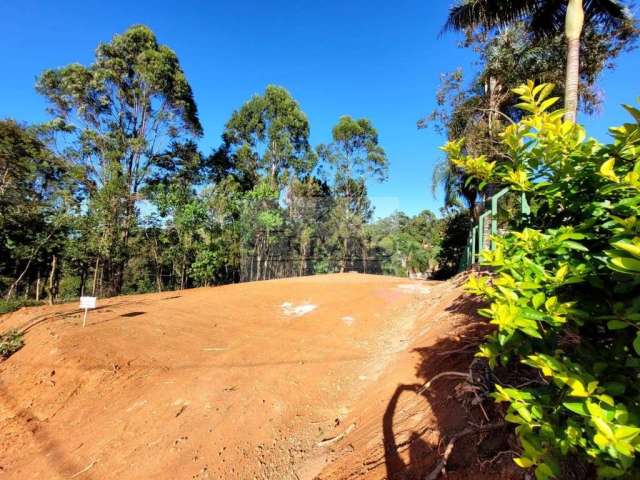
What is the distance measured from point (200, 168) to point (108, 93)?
474cm

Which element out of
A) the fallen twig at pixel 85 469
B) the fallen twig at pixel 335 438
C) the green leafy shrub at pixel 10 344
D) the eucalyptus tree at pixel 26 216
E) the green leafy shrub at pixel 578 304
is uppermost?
the eucalyptus tree at pixel 26 216

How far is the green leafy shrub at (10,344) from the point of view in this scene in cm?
391

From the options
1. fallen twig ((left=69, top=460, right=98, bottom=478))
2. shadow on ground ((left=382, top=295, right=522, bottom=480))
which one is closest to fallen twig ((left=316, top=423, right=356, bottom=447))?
shadow on ground ((left=382, top=295, right=522, bottom=480))

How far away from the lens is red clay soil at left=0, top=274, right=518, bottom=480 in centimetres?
172

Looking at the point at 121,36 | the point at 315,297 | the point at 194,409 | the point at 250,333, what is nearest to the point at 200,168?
the point at 121,36

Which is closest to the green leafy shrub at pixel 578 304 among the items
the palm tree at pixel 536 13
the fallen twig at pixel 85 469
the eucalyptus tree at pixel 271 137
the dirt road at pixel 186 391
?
the dirt road at pixel 186 391

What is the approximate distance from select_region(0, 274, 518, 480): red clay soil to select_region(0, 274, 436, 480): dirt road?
0.5 inches

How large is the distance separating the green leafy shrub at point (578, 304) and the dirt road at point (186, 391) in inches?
65.3

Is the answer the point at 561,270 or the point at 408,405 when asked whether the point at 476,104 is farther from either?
the point at 561,270

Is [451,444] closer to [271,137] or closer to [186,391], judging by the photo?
[186,391]

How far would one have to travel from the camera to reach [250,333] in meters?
4.26

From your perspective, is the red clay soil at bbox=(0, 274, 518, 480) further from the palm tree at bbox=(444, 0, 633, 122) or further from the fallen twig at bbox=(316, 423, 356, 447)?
the palm tree at bbox=(444, 0, 633, 122)

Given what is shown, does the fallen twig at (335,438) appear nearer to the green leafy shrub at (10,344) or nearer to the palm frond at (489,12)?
the green leafy shrub at (10,344)

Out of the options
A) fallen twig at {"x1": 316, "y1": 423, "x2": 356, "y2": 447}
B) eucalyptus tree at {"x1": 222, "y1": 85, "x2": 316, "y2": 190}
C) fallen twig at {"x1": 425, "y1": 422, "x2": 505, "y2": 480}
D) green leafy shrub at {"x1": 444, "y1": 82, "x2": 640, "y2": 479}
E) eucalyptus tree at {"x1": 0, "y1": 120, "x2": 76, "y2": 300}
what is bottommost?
fallen twig at {"x1": 316, "y1": 423, "x2": 356, "y2": 447}
